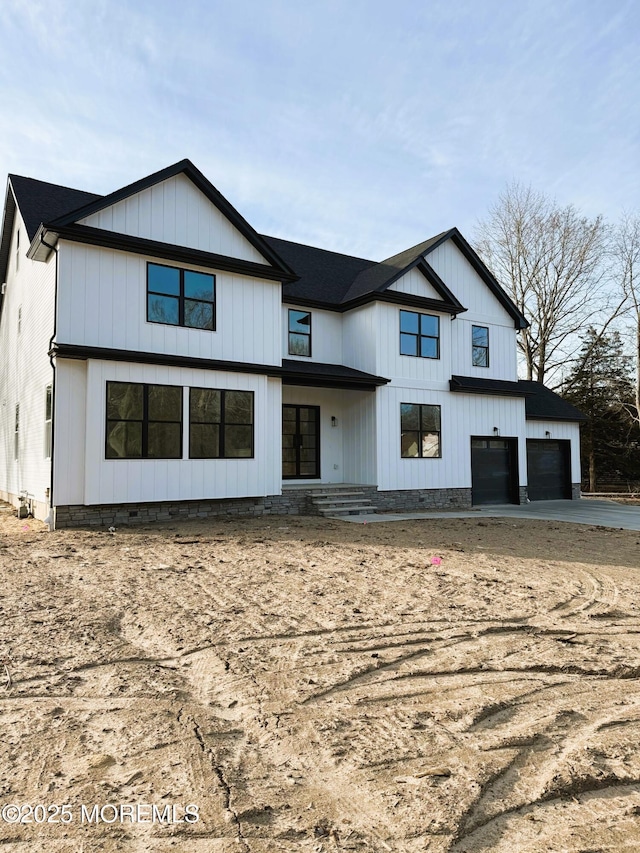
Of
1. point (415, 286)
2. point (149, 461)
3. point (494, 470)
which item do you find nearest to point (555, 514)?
point (494, 470)

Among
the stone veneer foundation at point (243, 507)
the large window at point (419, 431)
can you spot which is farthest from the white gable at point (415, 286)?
the stone veneer foundation at point (243, 507)

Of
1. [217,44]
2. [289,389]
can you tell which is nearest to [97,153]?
[217,44]

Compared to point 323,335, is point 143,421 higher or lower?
lower

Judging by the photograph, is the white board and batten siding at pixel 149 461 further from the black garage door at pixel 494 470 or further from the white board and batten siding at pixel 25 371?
the black garage door at pixel 494 470

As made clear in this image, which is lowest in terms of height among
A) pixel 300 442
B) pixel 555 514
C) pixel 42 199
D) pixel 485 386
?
pixel 555 514

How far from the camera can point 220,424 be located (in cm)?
1269

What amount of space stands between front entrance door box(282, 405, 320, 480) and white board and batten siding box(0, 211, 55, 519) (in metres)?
6.36

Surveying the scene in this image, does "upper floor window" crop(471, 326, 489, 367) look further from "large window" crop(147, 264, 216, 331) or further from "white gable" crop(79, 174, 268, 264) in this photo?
"large window" crop(147, 264, 216, 331)

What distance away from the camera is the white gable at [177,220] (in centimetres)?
1177

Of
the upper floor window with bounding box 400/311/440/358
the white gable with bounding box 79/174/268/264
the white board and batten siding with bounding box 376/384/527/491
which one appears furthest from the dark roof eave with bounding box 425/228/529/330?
the white gable with bounding box 79/174/268/264

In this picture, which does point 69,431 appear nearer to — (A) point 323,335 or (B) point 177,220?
(B) point 177,220

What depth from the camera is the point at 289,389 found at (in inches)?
621

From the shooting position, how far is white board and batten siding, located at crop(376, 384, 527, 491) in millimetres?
15703

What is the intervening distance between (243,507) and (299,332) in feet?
19.3
